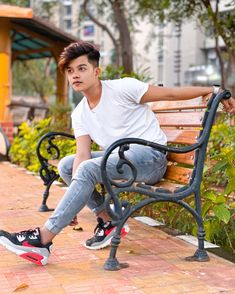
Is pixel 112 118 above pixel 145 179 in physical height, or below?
above

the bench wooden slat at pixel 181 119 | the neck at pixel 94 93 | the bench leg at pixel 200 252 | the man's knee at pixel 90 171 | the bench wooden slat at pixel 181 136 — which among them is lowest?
the bench leg at pixel 200 252

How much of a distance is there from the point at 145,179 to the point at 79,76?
0.77m

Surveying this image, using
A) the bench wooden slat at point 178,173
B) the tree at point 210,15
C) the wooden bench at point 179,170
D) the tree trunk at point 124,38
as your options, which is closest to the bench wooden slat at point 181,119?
the wooden bench at point 179,170

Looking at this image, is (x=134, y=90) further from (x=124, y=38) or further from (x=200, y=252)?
(x=124, y=38)

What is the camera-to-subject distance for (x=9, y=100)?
1075 centimetres

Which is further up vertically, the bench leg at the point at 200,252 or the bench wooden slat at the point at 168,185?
the bench wooden slat at the point at 168,185

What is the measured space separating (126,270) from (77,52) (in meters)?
1.37

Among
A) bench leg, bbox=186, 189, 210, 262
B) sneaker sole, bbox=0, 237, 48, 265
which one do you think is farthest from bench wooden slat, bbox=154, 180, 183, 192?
sneaker sole, bbox=0, 237, 48, 265

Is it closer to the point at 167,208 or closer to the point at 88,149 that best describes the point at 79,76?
the point at 88,149

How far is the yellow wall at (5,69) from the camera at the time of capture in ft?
34.7

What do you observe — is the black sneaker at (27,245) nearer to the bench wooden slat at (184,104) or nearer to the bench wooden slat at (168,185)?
the bench wooden slat at (168,185)

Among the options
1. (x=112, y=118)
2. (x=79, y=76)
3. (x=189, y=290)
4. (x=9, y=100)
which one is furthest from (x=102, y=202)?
(x=9, y=100)

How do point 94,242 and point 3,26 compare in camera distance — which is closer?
point 94,242

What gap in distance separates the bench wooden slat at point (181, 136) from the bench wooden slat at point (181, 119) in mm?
49
